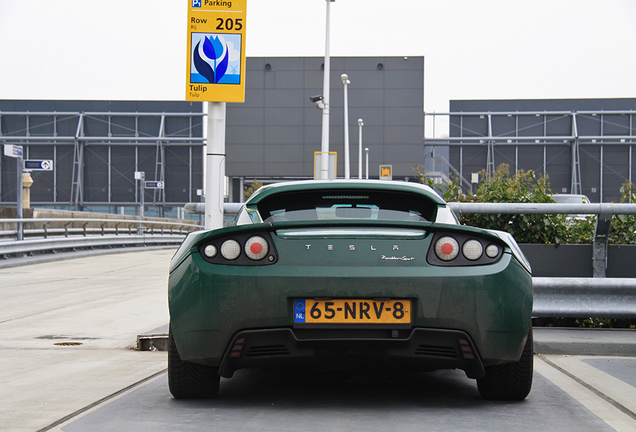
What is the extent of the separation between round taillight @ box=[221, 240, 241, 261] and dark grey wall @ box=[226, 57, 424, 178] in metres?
47.8

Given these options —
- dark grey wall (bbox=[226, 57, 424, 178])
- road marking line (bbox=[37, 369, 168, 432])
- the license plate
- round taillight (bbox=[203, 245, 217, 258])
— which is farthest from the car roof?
dark grey wall (bbox=[226, 57, 424, 178])

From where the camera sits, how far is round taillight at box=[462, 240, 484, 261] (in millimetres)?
3482

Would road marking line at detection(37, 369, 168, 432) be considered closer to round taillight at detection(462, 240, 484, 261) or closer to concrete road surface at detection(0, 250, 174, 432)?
concrete road surface at detection(0, 250, 174, 432)

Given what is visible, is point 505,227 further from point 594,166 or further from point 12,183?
point 12,183

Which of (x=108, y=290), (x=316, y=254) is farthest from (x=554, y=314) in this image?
(x=108, y=290)

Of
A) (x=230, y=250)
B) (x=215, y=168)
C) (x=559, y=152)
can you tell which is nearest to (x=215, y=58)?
(x=215, y=168)

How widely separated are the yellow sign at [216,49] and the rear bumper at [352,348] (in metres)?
4.57

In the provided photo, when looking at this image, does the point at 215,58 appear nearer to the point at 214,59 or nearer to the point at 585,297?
the point at 214,59

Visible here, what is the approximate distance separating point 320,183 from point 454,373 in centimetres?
169

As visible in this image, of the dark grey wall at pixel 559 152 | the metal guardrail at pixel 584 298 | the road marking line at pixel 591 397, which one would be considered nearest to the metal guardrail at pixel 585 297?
the metal guardrail at pixel 584 298

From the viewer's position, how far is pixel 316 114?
52.3m

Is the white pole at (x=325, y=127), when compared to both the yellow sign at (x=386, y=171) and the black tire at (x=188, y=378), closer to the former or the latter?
the yellow sign at (x=386, y=171)

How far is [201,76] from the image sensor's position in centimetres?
760

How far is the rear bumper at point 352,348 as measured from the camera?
11.1ft
